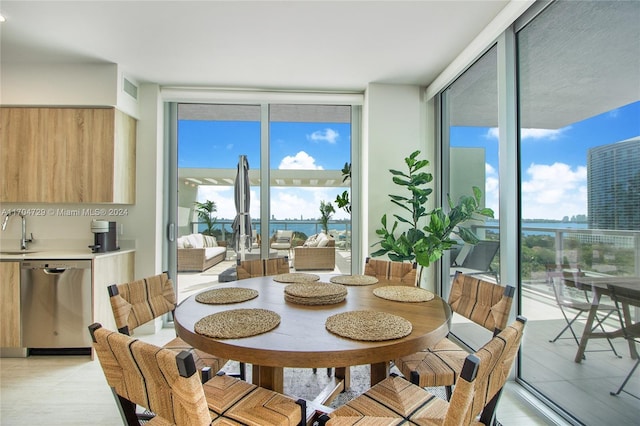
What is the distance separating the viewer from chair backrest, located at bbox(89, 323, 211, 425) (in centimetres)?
87

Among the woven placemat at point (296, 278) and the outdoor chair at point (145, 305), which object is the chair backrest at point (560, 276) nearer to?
the woven placemat at point (296, 278)

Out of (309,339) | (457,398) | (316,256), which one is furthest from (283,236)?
(457,398)

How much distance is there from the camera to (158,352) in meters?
0.88

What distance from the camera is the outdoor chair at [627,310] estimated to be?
4.86ft

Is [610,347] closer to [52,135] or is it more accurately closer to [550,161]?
[550,161]

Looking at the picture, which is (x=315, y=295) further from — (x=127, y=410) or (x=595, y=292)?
(x=595, y=292)

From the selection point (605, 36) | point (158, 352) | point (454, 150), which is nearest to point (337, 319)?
point (158, 352)

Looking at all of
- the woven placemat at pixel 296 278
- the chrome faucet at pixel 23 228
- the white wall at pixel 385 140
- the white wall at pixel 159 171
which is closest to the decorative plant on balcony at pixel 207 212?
the white wall at pixel 159 171

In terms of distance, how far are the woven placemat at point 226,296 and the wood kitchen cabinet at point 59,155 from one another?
2137 millimetres

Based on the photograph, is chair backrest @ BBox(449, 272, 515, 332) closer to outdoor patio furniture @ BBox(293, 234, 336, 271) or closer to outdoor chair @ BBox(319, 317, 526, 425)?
outdoor chair @ BBox(319, 317, 526, 425)

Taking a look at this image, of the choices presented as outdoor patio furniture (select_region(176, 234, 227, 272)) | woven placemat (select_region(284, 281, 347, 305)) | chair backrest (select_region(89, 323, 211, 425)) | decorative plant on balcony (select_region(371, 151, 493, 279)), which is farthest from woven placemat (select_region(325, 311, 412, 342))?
outdoor patio furniture (select_region(176, 234, 227, 272))

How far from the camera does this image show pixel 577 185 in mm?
1801

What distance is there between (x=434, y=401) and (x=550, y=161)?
5.26 feet

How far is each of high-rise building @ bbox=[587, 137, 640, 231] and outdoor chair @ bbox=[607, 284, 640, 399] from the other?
1.00 ft
